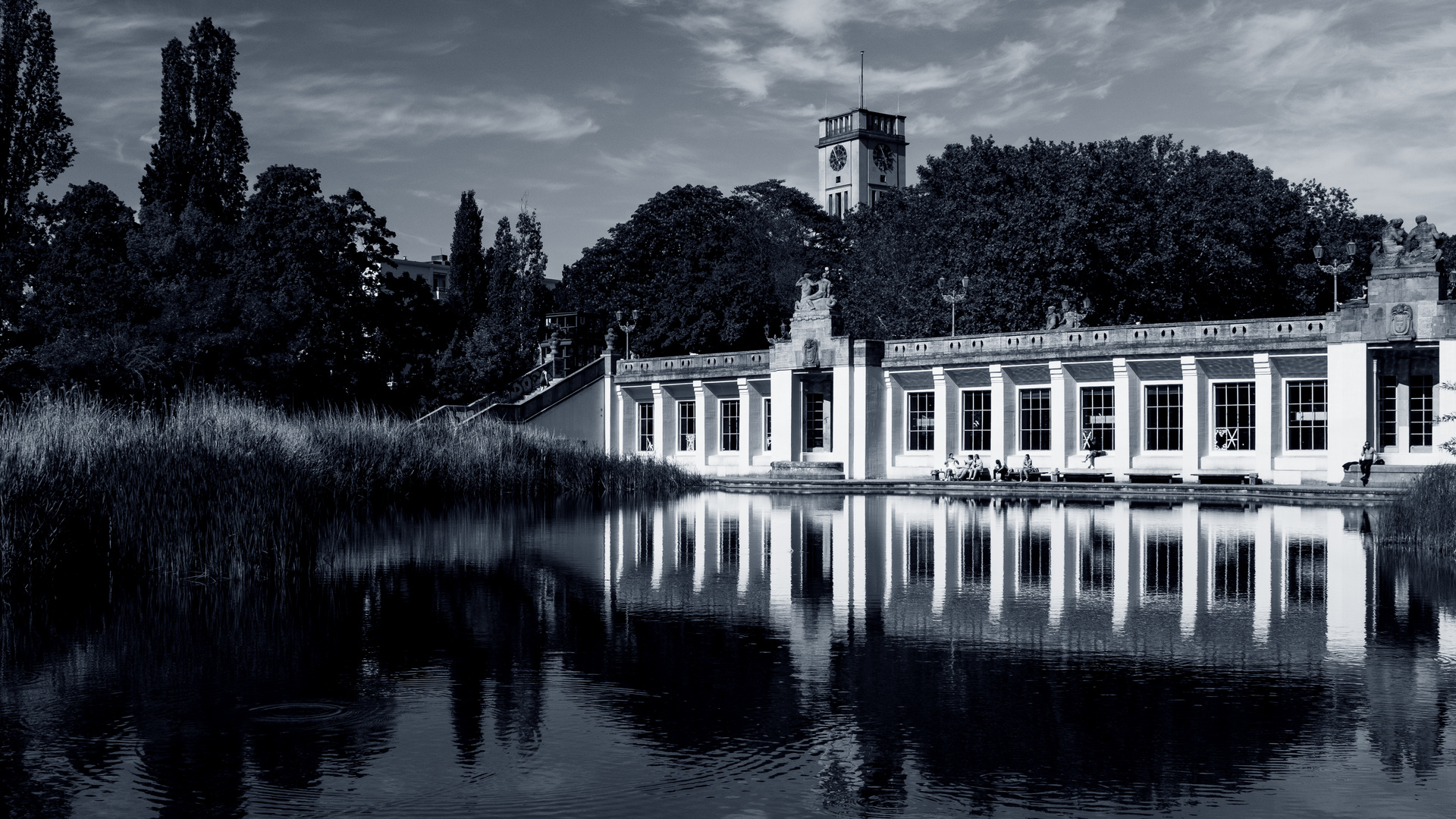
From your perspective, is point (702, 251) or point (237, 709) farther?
point (702, 251)

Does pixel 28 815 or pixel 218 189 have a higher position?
pixel 218 189

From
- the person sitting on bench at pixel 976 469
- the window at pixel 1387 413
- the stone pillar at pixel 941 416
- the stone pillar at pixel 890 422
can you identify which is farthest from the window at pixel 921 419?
the window at pixel 1387 413

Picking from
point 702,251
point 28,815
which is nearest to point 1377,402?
point 702,251

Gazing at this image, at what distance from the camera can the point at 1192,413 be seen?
40.4 m

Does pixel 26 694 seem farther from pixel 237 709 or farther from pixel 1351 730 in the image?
pixel 1351 730

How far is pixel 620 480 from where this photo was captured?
3744 centimetres

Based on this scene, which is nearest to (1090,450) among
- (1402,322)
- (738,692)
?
(1402,322)

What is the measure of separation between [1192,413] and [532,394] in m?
24.5

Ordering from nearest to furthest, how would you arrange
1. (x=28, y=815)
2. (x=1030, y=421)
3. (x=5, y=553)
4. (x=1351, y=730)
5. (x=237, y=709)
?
1. (x=28, y=815)
2. (x=1351, y=730)
3. (x=237, y=709)
4. (x=5, y=553)
5. (x=1030, y=421)

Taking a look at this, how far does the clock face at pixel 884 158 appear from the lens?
130 metres

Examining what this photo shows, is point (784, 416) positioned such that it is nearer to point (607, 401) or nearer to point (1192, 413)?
point (607, 401)

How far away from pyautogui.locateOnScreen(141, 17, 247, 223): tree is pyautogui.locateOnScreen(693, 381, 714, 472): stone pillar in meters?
18.5

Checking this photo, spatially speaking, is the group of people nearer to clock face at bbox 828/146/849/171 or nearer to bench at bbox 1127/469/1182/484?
bench at bbox 1127/469/1182/484

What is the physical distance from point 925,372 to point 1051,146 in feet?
33.8
